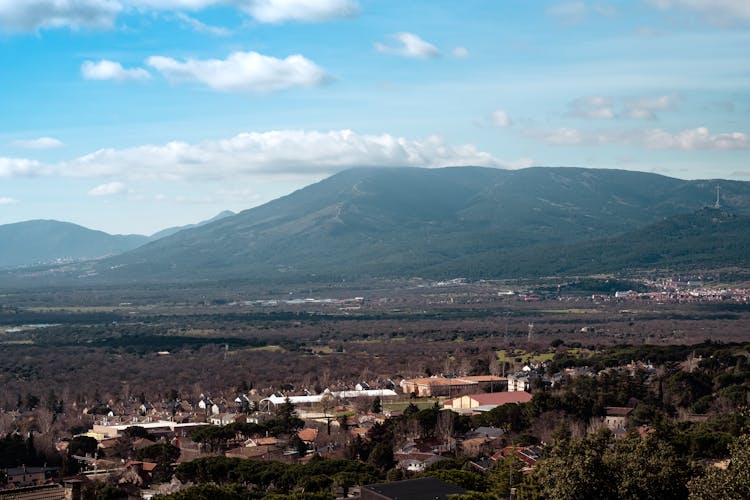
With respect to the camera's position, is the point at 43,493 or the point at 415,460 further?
the point at 415,460

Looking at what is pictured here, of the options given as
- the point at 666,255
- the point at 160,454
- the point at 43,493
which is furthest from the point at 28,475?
the point at 666,255

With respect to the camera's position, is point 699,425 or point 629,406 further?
point 629,406

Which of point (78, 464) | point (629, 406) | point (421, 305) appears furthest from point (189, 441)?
point (421, 305)

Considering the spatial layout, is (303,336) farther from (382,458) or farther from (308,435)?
(382,458)

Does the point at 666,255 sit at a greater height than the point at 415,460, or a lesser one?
greater

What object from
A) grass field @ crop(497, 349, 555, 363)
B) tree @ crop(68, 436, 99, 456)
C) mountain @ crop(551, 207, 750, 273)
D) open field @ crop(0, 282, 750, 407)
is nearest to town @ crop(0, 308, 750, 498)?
tree @ crop(68, 436, 99, 456)

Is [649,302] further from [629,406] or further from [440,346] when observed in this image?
[629,406]
